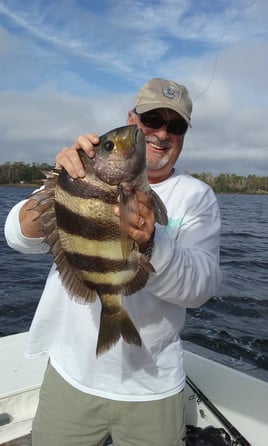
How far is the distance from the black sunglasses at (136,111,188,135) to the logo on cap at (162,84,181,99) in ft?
0.42

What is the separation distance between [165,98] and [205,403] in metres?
2.38

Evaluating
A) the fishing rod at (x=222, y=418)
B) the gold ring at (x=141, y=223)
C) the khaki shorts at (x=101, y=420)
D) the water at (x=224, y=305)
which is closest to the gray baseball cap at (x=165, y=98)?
the gold ring at (x=141, y=223)

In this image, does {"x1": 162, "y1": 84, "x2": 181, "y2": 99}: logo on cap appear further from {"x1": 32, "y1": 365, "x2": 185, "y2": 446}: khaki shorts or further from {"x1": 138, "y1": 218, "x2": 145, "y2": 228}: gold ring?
{"x1": 32, "y1": 365, "x2": 185, "y2": 446}: khaki shorts

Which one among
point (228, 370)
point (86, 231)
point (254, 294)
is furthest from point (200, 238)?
point (254, 294)

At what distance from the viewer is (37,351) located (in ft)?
9.66

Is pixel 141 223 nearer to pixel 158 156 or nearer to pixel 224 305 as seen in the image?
pixel 158 156

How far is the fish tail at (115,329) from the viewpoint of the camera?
2.18 m

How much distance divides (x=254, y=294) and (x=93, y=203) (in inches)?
427

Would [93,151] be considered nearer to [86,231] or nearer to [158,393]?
[86,231]

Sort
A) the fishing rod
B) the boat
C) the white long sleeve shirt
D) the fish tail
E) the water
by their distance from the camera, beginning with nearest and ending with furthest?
the fish tail → the white long sleeve shirt → the fishing rod → the boat → the water

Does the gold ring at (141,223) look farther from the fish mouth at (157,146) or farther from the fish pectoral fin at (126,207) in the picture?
the fish mouth at (157,146)

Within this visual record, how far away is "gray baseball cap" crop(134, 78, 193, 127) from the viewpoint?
112 inches

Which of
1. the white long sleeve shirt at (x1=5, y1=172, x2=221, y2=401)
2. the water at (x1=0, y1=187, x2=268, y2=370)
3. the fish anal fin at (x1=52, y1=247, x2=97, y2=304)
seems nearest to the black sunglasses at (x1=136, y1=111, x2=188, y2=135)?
the white long sleeve shirt at (x1=5, y1=172, x2=221, y2=401)

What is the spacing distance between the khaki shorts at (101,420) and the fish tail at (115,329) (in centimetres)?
57
